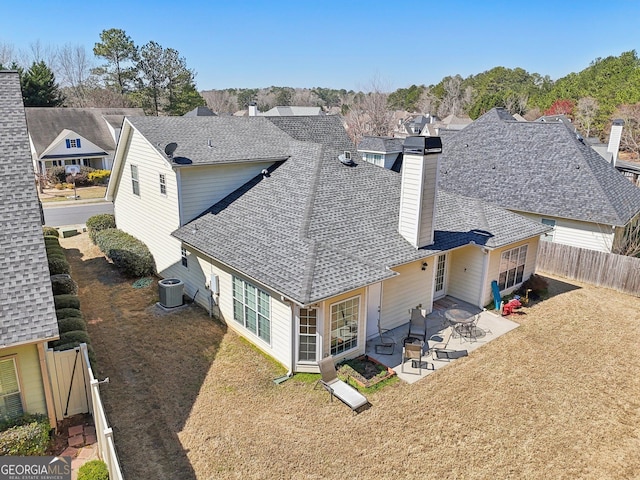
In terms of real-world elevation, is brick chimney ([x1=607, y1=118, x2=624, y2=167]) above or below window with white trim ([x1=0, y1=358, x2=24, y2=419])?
above

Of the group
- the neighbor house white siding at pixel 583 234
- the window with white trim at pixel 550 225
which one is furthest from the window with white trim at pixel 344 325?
the neighbor house white siding at pixel 583 234

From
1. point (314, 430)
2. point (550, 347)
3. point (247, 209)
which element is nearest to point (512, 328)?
point (550, 347)

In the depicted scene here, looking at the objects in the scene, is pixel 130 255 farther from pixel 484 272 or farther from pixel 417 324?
pixel 484 272

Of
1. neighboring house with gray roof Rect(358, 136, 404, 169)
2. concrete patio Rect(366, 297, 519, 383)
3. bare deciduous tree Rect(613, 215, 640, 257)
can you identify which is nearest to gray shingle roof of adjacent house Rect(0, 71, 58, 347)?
concrete patio Rect(366, 297, 519, 383)

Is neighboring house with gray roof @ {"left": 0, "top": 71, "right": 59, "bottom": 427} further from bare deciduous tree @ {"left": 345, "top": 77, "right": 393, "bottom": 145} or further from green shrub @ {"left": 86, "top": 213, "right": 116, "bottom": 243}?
bare deciduous tree @ {"left": 345, "top": 77, "right": 393, "bottom": 145}

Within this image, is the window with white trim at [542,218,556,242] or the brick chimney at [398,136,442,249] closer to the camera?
the brick chimney at [398,136,442,249]

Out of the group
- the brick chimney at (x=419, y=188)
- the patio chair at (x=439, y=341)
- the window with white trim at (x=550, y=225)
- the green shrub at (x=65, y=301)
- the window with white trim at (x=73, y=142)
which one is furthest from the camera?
the window with white trim at (x=73, y=142)

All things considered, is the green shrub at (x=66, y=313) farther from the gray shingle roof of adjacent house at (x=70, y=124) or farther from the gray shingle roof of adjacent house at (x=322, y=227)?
the gray shingle roof of adjacent house at (x=70, y=124)
